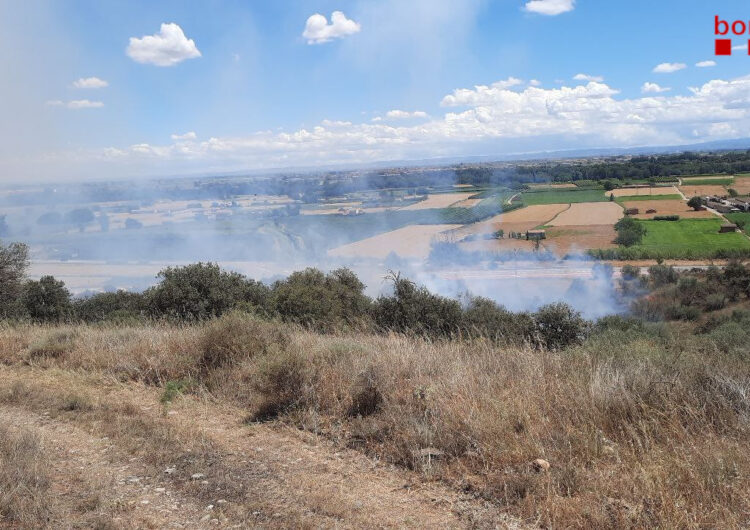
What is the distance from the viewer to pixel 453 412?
4234 millimetres

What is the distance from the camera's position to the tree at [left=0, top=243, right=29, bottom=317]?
51.4 feet

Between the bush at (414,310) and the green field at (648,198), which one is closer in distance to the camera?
the bush at (414,310)

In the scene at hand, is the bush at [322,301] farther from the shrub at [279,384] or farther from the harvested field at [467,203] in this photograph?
the harvested field at [467,203]

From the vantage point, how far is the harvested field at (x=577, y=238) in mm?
49281

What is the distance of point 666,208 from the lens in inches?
2319

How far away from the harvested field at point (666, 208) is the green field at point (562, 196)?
579 centimetres

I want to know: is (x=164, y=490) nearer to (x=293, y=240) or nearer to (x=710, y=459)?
(x=710, y=459)

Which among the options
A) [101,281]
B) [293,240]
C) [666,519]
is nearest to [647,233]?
[293,240]

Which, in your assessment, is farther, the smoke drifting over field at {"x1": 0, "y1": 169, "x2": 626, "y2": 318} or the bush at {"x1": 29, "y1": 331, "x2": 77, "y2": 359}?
the smoke drifting over field at {"x1": 0, "y1": 169, "x2": 626, "y2": 318}

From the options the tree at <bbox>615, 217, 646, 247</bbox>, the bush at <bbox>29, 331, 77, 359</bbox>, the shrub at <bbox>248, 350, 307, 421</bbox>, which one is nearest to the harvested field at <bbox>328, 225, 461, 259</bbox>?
the tree at <bbox>615, 217, 646, 247</bbox>

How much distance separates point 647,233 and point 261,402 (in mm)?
56154

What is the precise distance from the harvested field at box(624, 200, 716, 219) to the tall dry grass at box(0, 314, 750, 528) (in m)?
58.9

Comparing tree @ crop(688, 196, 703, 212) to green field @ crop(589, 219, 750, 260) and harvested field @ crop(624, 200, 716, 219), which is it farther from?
green field @ crop(589, 219, 750, 260)

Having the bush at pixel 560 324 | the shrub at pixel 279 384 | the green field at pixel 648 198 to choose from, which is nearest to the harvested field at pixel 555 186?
the green field at pixel 648 198
